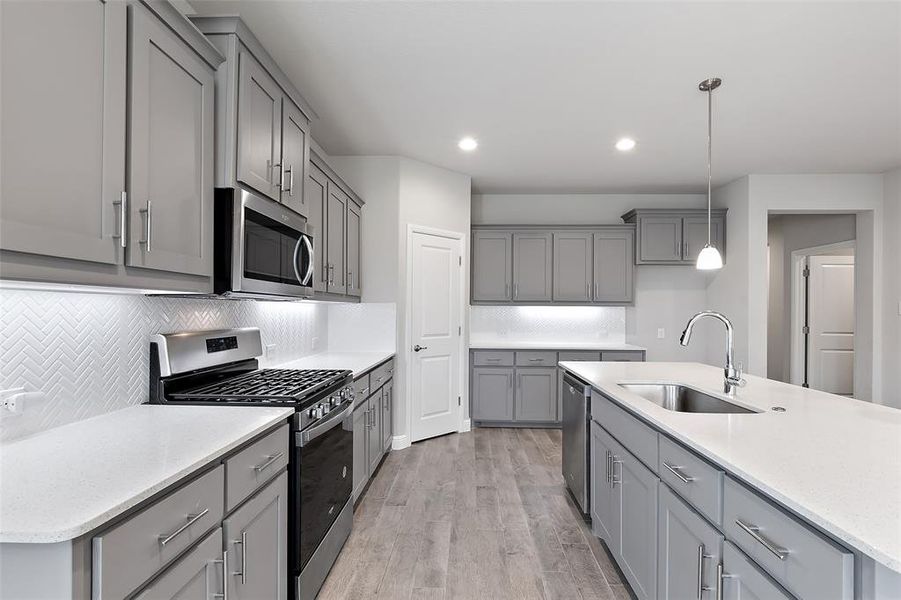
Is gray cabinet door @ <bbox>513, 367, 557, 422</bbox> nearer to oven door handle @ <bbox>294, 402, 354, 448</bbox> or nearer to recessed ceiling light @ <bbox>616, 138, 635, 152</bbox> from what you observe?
recessed ceiling light @ <bbox>616, 138, 635, 152</bbox>

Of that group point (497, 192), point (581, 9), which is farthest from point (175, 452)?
point (497, 192)

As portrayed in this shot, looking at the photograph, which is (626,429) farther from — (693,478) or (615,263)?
(615,263)

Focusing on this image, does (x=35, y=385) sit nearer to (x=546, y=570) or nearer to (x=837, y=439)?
(x=546, y=570)

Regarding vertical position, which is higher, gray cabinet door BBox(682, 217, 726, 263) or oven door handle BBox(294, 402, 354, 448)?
gray cabinet door BBox(682, 217, 726, 263)

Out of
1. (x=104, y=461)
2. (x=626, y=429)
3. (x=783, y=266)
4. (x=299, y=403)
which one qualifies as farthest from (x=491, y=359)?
(x=783, y=266)

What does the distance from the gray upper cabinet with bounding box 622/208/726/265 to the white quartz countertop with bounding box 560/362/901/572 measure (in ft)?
10.5

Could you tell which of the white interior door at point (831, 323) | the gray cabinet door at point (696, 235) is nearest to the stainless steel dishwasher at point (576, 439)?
→ the gray cabinet door at point (696, 235)

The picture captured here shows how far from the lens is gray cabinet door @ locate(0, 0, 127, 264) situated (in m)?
1.00

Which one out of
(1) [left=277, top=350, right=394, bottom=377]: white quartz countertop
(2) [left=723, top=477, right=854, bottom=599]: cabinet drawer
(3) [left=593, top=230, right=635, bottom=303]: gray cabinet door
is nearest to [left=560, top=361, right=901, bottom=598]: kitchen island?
(2) [left=723, top=477, right=854, bottom=599]: cabinet drawer

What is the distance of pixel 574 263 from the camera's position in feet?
17.8

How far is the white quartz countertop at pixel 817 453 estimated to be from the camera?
0.94 meters

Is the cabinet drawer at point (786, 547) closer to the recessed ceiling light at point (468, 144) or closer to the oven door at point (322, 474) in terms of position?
the oven door at point (322, 474)

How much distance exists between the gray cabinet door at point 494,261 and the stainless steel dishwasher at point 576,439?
7.24 ft

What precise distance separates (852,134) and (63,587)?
5301 mm
